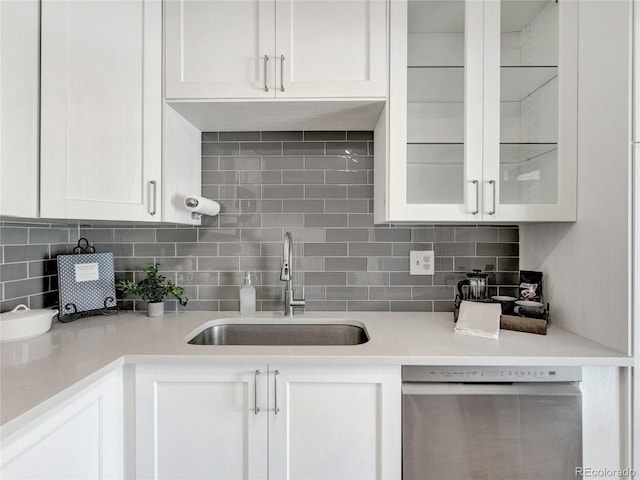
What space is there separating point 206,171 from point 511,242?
1.58m

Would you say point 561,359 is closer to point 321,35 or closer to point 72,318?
point 321,35

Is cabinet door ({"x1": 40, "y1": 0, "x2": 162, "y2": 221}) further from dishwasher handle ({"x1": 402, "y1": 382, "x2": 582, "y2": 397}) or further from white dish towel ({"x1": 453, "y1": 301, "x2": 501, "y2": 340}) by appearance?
white dish towel ({"x1": 453, "y1": 301, "x2": 501, "y2": 340})

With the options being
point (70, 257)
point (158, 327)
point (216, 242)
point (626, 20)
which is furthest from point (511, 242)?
point (70, 257)

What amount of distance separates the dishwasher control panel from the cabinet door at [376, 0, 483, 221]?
0.56 meters

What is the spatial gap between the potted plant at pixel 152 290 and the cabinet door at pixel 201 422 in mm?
544

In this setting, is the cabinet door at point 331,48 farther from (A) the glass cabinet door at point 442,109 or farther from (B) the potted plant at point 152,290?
(B) the potted plant at point 152,290

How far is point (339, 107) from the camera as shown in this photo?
147 cm

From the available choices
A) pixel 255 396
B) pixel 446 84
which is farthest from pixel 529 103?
pixel 255 396

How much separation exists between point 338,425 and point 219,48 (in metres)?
1.48

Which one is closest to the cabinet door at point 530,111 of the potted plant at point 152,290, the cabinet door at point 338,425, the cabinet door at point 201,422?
the cabinet door at point 338,425

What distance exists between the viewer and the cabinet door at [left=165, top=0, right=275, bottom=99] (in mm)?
1400

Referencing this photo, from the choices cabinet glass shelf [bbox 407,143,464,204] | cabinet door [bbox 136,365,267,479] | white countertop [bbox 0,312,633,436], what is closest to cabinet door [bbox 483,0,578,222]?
cabinet glass shelf [bbox 407,143,464,204]

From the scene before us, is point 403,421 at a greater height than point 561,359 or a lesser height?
lesser

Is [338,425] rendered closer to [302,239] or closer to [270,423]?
[270,423]
